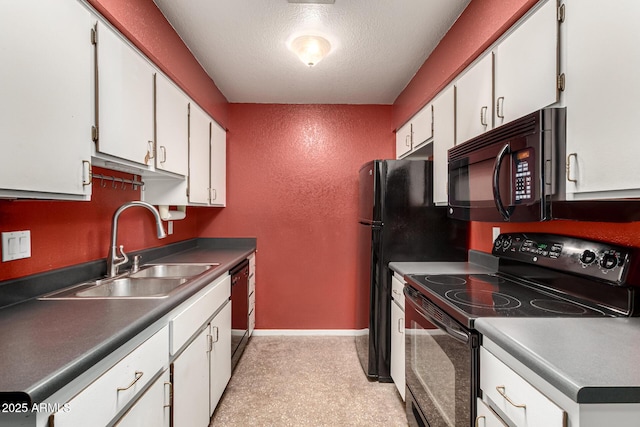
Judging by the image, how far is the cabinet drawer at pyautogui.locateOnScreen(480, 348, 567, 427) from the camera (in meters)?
0.79

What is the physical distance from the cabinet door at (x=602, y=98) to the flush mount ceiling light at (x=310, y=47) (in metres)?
1.37

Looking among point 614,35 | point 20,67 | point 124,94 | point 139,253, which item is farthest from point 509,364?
point 139,253

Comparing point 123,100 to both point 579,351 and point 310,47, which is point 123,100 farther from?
point 579,351

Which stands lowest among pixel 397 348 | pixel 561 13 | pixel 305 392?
pixel 305 392

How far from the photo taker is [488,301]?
1311mm

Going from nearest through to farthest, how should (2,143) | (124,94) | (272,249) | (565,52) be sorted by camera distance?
1. (2,143)
2. (565,52)
3. (124,94)
4. (272,249)

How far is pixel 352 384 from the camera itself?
2346 millimetres

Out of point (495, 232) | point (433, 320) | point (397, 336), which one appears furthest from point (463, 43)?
point (397, 336)

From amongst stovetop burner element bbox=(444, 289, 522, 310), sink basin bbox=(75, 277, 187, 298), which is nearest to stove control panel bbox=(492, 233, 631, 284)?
stovetop burner element bbox=(444, 289, 522, 310)

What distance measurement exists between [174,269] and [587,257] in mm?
2265

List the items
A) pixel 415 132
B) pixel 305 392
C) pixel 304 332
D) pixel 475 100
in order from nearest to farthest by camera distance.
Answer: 1. pixel 475 100
2. pixel 305 392
3. pixel 415 132
4. pixel 304 332

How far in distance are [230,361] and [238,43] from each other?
223cm

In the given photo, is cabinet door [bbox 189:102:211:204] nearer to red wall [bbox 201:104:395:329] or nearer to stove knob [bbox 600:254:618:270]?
red wall [bbox 201:104:395:329]

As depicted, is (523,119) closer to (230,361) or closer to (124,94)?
(124,94)
